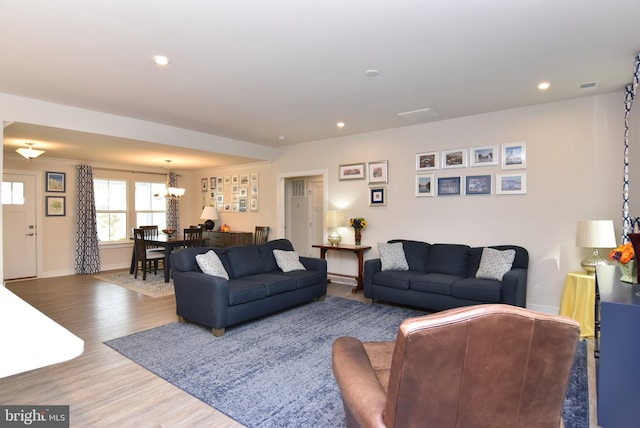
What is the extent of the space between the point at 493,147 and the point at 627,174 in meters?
1.41

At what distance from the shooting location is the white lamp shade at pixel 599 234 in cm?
348

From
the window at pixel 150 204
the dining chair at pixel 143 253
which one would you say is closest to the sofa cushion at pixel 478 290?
the dining chair at pixel 143 253

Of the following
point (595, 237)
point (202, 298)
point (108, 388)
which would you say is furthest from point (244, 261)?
point (595, 237)

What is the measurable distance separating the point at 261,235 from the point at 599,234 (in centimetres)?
561

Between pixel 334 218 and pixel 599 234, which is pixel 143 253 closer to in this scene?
pixel 334 218

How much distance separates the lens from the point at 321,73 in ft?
10.8

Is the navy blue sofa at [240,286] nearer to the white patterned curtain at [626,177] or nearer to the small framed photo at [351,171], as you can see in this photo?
the small framed photo at [351,171]

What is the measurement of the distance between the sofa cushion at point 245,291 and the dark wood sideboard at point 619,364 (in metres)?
2.99

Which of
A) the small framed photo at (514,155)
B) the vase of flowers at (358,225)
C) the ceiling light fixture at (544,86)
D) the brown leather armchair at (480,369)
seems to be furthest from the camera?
the vase of flowers at (358,225)

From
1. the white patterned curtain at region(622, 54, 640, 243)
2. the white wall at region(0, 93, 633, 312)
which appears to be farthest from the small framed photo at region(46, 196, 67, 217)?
the white patterned curtain at region(622, 54, 640, 243)

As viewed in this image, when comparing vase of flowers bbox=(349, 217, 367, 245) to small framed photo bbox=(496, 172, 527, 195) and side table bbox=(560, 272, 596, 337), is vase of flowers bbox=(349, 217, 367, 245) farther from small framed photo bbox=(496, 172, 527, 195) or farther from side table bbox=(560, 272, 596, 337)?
side table bbox=(560, 272, 596, 337)

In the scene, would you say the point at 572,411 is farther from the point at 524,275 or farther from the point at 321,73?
the point at 321,73

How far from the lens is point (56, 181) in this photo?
22.6ft

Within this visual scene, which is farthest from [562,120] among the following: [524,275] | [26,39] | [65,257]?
[65,257]
